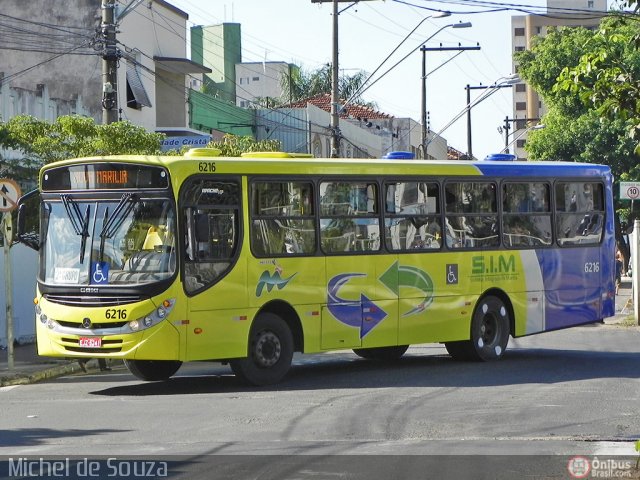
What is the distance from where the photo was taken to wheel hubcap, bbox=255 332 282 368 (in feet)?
54.4

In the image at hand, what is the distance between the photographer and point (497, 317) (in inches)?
796

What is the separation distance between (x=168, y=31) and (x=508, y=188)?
28635mm

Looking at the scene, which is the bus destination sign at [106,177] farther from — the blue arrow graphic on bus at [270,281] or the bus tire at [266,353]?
the bus tire at [266,353]

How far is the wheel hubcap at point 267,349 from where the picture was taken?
16594 mm

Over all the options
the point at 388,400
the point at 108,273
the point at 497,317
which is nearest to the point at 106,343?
the point at 108,273

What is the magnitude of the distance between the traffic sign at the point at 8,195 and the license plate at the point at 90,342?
12.6ft

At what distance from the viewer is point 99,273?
15.8 meters

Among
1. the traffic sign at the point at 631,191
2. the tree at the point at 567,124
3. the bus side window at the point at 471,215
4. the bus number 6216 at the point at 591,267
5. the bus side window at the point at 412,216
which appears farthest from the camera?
the tree at the point at 567,124

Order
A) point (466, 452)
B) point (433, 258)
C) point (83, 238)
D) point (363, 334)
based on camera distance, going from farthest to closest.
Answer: point (433, 258) < point (363, 334) < point (83, 238) < point (466, 452)

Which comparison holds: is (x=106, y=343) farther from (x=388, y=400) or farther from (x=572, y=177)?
(x=572, y=177)

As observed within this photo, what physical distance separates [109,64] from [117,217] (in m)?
7.18

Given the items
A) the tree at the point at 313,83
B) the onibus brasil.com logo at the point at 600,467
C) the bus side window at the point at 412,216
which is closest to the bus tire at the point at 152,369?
the bus side window at the point at 412,216

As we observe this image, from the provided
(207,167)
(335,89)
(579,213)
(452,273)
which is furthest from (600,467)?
(335,89)

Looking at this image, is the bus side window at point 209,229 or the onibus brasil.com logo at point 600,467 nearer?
the onibus brasil.com logo at point 600,467
